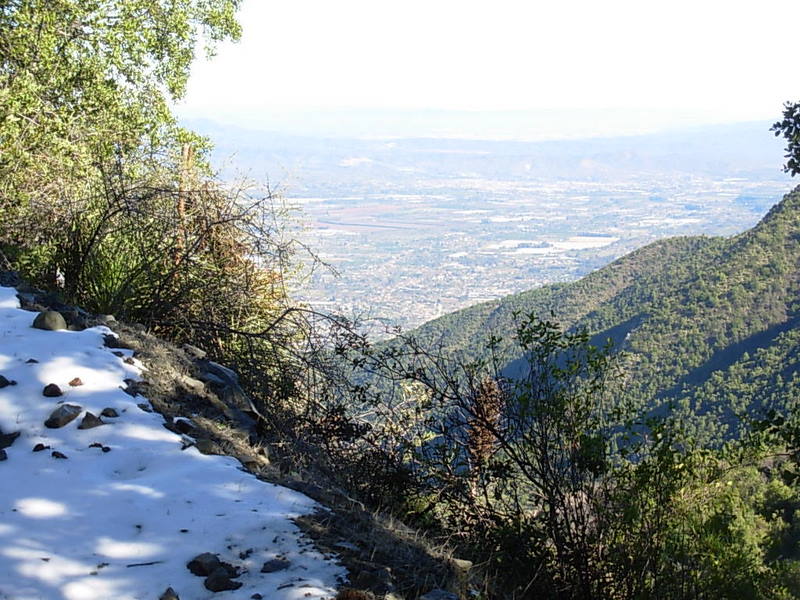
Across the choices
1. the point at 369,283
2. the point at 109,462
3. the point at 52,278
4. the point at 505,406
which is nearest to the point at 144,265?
the point at 52,278

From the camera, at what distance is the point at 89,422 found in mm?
3359

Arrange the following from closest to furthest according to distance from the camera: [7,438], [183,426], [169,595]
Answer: [169,595]
[7,438]
[183,426]

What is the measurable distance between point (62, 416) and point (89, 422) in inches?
4.6

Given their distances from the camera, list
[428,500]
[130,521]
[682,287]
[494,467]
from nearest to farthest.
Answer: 1. [130,521]
2. [494,467]
3. [428,500]
4. [682,287]

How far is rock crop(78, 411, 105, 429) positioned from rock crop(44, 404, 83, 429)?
53mm

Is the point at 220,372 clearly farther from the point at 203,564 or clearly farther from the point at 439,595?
the point at 439,595

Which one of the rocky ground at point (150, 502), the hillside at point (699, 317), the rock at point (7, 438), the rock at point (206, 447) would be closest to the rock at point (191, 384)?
the rocky ground at point (150, 502)

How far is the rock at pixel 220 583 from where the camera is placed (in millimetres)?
2453

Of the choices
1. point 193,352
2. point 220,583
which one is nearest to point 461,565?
point 220,583

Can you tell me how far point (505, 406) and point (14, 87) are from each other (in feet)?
18.6

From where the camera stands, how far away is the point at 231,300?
598cm

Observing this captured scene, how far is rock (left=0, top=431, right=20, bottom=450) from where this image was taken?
313 cm

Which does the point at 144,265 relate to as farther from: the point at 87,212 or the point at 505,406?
the point at 505,406

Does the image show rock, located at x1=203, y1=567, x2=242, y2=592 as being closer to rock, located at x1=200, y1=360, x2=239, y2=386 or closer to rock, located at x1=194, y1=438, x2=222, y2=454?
rock, located at x1=194, y1=438, x2=222, y2=454
